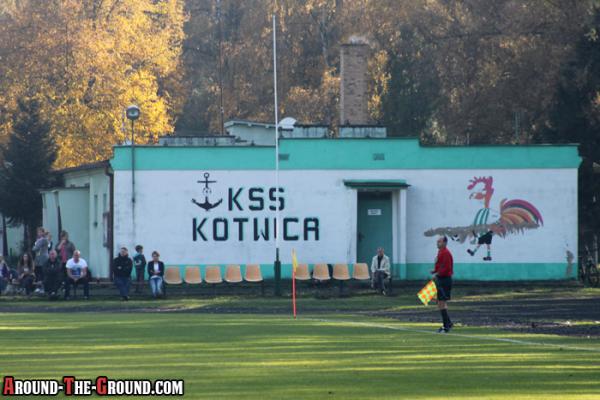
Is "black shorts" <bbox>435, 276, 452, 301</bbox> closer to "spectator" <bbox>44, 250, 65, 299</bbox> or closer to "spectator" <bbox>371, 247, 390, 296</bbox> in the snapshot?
"spectator" <bbox>371, 247, 390, 296</bbox>

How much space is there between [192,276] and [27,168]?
16422 mm

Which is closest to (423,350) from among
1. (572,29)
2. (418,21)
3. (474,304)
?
(474,304)

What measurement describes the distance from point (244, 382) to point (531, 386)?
3433 mm

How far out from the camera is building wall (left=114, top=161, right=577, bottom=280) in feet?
146

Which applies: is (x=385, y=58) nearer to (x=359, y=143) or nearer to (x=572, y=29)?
(x=572, y=29)

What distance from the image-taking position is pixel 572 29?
57.1 metres

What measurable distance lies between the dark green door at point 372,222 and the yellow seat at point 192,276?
5687 mm

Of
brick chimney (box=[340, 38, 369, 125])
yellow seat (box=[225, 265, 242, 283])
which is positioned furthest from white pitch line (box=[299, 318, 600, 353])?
brick chimney (box=[340, 38, 369, 125])

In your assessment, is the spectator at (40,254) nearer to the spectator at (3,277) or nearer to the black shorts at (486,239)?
the spectator at (3,277)

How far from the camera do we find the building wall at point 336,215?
1747 inches

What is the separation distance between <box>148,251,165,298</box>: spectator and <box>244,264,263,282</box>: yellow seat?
2.86 metres

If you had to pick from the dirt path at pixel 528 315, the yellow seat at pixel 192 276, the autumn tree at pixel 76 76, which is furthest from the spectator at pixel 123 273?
the autumn tree at pixel 76 76

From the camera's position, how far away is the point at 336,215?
4472 cm

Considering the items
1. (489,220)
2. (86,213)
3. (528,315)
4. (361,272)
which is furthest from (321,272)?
(528,315)
